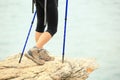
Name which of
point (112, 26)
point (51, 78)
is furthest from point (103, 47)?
point (51, 78)

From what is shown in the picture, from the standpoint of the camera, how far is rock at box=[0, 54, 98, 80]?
352cm

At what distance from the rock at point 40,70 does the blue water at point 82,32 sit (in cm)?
110

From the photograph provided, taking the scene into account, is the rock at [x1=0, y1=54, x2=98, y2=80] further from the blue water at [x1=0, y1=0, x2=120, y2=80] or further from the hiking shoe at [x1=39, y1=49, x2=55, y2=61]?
the blue water at [x1=0, y1=0, x2=120, y2=80]

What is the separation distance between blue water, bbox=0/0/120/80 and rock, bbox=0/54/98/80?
110cm

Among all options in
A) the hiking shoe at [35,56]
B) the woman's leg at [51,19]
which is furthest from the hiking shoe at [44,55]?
the woman's leg at [51,19]

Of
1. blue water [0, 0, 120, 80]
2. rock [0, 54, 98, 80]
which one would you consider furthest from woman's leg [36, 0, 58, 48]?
blue water [0, 0, 120, 80]

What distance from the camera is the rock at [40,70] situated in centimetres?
352

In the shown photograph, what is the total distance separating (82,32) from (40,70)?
11.9ft

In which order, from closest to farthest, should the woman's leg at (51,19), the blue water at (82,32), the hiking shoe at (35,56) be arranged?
the woman's leg at (51,19) → the hiking shoe at (35,56) → the blue water at (82,32)

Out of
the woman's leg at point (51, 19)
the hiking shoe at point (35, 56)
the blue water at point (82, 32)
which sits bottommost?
the blue water at point (82, 32)

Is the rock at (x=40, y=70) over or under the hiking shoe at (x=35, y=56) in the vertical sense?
under

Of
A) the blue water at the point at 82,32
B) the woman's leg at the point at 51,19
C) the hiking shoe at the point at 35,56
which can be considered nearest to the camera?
the woman's leg at the point at 51,19

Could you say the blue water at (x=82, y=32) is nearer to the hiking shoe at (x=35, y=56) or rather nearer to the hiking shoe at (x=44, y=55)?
the hiking shoe at (x=44, y=55)

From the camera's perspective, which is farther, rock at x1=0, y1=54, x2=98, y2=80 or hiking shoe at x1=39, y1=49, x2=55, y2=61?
hiking shoe at x1=39, y1=49, x2=55, y2=61
